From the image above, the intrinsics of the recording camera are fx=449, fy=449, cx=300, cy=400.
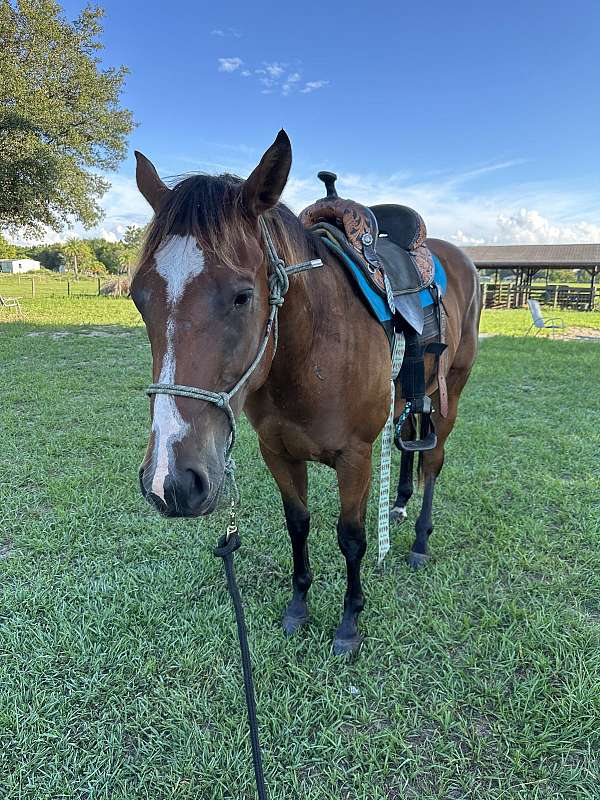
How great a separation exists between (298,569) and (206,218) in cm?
176

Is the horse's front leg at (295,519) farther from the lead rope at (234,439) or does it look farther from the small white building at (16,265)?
the small white building at (16,265)

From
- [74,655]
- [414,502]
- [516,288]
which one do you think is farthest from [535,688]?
[516,288]

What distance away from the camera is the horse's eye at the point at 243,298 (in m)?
1.17

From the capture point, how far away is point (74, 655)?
2.00 m

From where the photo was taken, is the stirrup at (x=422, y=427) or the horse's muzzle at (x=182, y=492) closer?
the horse's muzzle at (x=182, y=492)

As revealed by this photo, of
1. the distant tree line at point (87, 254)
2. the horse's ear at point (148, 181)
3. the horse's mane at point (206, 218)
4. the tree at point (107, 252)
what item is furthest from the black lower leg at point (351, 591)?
the tree at point (107, 252)

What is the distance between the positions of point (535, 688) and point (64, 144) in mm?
14110

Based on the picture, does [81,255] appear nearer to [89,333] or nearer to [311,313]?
[89,333]

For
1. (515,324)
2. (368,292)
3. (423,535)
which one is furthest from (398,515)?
(515,324)

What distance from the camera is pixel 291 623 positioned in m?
2.20

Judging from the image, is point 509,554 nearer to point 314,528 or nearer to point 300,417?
point 314,528

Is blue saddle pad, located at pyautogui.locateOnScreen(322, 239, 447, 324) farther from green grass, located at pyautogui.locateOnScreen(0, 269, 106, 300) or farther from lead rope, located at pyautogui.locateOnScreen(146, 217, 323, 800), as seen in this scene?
green grass, located at pyautogui.locateOnScreen(0, 269, 106, 300)

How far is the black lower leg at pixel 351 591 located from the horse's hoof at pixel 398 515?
1.06m

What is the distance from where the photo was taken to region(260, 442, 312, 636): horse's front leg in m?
2.12
